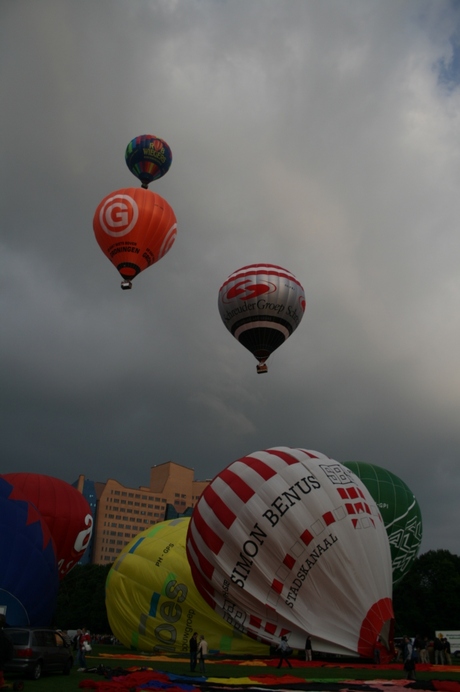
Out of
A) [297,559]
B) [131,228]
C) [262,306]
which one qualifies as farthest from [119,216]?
[297,559]

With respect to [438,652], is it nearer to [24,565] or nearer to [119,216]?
[24,565]

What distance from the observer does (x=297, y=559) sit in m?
17.0

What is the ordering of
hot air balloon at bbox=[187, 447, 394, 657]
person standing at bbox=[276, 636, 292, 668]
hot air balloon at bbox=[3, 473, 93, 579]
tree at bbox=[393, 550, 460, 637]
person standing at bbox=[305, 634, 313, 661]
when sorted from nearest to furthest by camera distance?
person standing at bbox=[276, 636, 292, 668]
person standing at bbox=[305, 634, 313, 661]
hot air balloon at bbox=[187, 447, 394, 657]
hot air balloon at bbox=[3, 473, 93, 579]
tree at bbox=[393, 550, 460, 637]

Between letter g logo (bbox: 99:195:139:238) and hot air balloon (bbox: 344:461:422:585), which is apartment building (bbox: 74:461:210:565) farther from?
letter g logo (bbox: 99:195:139:238)

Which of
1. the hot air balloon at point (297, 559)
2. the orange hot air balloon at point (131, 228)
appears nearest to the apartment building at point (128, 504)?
the orange hot air balloon at point (131, 228)

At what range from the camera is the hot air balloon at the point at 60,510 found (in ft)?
78.2

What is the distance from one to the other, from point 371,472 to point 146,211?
15680 millimetres

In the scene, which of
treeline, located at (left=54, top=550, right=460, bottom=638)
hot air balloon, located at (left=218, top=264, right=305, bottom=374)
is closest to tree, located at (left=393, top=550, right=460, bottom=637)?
treeline, located at (left=54, top=550, right=460, bottom=638)

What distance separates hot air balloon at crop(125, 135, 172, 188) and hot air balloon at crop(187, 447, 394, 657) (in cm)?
1786

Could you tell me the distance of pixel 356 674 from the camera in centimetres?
1367

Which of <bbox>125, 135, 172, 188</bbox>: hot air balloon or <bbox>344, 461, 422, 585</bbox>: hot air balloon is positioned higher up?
<bbox>125, 135, 172, 188</bbox>: hot air balloon

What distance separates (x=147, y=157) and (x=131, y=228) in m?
6.84

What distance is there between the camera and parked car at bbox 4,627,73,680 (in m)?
11.1

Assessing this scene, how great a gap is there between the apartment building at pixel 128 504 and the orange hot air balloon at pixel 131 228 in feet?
373
